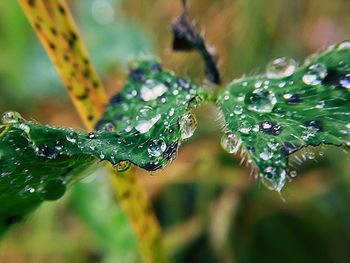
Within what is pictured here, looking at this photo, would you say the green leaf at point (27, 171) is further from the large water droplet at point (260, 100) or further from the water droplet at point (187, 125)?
the large water droplet at point (260, 100)

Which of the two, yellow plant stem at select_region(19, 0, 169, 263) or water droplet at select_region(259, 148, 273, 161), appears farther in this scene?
yellow plant stem at select_region(19, 0, 169, 263)

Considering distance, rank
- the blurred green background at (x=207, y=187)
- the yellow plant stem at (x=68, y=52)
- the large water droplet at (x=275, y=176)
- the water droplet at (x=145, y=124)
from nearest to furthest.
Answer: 1. the large water droplet at (x=275, y=176)
2. the water droplet at (x=145, y=124)
3. the yellow plant stem at (x=68, y=52)
4. the blurred green background at (x=207, y=187)

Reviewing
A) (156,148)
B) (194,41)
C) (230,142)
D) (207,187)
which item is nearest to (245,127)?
(230,142)

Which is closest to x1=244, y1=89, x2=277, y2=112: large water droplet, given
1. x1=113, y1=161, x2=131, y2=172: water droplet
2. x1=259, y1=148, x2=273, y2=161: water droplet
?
x1=259, y1=148, x2=273, y2=161: water droplet

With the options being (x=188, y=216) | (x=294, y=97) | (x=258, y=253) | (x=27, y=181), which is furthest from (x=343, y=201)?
(x=27, y=181)

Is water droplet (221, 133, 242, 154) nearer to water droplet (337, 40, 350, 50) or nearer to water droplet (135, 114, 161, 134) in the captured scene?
water droplet (135, 114, 161, 134)

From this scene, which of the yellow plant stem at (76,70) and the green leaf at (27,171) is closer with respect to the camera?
the green leaf at (27,171)

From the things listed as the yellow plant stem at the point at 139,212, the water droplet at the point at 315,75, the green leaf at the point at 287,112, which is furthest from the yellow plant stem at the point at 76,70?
the water droplet at the point at 315,75
